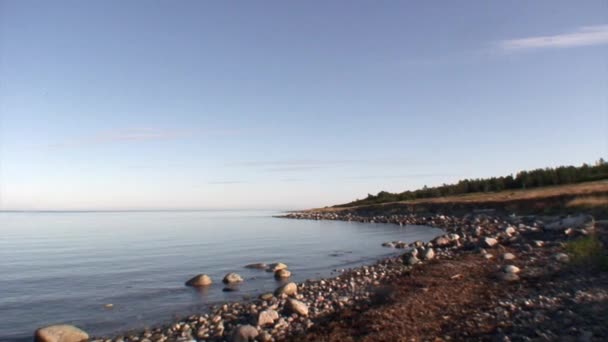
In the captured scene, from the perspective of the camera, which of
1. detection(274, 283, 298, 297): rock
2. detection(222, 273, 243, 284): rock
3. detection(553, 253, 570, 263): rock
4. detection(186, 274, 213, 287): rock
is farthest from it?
detection(222, 273, 243, 284): rock

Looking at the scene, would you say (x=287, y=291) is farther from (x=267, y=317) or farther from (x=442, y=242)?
(x=442, y=242)

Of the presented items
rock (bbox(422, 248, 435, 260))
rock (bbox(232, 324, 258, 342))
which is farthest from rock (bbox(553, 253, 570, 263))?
rock (bbox(232, 324, 258, 342))

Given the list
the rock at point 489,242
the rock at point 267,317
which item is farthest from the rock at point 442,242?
the rock at point 267,317

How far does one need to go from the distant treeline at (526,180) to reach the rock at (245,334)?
60.9 meters

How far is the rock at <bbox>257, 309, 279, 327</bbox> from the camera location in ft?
32.5

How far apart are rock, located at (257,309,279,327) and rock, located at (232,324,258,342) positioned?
1.95 ft

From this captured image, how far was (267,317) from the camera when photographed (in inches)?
397

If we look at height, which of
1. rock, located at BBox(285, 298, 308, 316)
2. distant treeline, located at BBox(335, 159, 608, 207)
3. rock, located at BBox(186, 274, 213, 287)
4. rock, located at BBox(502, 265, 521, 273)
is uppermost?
distant treeline, located at BBox(335, 159, 608, 207)

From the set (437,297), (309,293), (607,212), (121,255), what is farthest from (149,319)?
(607,212)

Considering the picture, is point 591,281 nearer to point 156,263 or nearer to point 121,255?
point 156,263

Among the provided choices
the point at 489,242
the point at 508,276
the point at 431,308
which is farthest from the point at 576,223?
the point at 431,308

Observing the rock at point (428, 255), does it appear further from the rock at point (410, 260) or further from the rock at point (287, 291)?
the rock at point (287, 291)

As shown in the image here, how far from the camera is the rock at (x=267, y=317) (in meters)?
9.91

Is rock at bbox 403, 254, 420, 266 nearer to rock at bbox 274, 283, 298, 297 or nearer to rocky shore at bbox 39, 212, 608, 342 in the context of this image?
rocky shore at bbox 39, 212, 608, 342
